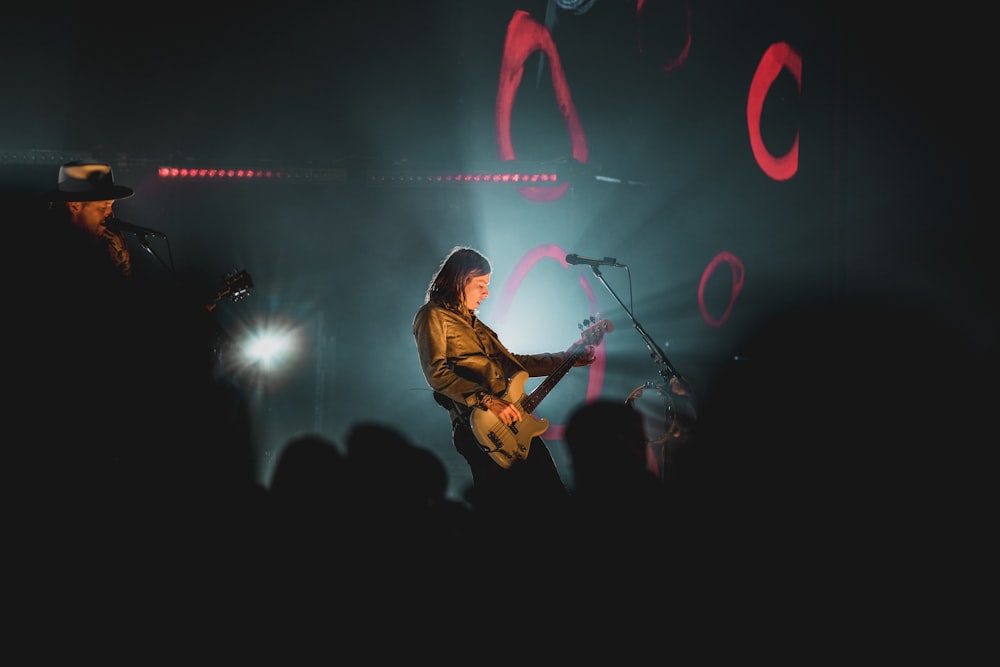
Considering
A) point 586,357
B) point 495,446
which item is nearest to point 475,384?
point 495,446

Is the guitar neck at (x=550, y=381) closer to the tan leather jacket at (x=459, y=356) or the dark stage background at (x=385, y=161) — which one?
the tan leather jacket at (x=459, y=356)

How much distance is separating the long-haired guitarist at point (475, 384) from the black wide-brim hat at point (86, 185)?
2.01 m

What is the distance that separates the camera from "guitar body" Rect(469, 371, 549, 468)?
10.0 ft

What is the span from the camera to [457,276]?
10.9 feet

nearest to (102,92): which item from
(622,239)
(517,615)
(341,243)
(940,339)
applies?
(341,243)

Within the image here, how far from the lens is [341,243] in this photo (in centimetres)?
682

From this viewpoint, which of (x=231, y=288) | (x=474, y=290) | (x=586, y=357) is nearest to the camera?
(x=474, y=290)

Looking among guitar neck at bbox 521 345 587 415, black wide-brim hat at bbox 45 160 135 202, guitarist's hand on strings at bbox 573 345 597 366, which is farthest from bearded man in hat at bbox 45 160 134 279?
guitarist's hand on strings at bbox 573 345 597 366

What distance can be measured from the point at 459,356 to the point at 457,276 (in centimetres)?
41

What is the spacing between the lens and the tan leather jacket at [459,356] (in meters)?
3.12

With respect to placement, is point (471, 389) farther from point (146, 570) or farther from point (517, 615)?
point (146, 570)

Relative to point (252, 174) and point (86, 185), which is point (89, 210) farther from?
point (252, 174)

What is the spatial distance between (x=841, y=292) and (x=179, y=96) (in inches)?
254

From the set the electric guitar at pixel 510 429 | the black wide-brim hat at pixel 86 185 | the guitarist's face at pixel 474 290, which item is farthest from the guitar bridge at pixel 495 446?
the black wide-brim hat at pixel 86 185
